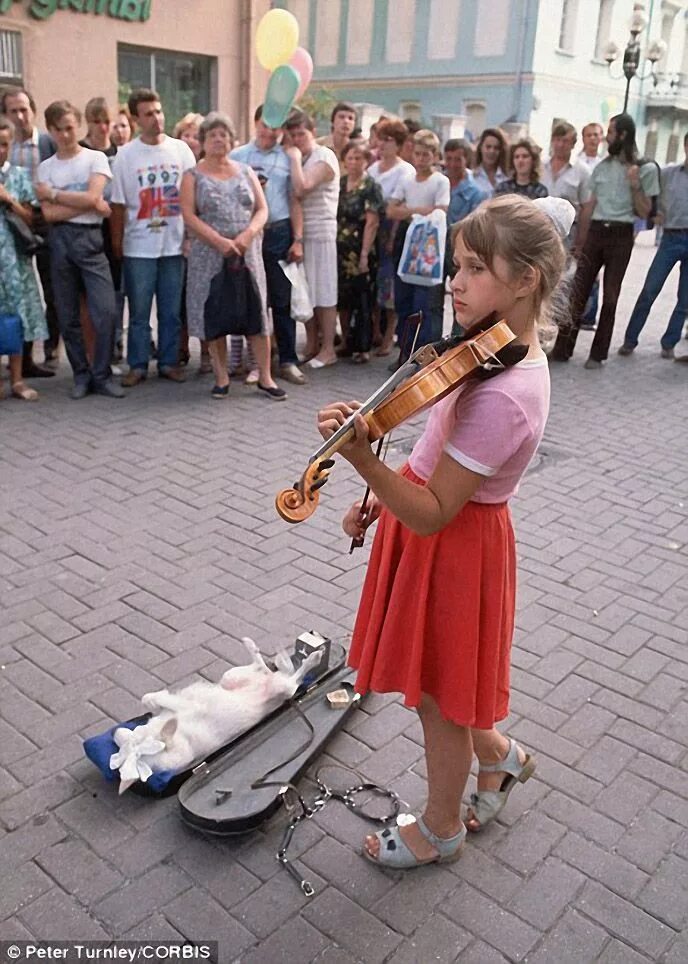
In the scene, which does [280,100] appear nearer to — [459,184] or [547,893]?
[459,184]

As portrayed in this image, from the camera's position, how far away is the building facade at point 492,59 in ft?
96.9

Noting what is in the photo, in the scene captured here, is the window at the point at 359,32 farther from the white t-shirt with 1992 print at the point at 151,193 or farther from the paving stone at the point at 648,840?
the paving stone at the point at 648,840

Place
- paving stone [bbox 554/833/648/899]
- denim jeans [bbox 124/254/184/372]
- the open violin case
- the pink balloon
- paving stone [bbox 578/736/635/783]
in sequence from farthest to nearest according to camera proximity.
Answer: the pink balloon → denim jeans [bbox 124/254/184/372] → paving stone [bbox 578/736/635/783] → the open violin case → paving stone [bbox 554/833/648/899]

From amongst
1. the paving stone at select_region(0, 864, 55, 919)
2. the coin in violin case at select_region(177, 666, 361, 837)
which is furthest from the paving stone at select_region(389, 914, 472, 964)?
the paving stone at select_region(0, 864, 55, 919)

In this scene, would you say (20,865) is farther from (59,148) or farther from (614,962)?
(59,148)

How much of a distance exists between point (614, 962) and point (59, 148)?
237 inches

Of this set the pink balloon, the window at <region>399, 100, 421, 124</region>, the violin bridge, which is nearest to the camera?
the violin bridge

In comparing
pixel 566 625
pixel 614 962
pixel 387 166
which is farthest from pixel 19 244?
pixel 614 962

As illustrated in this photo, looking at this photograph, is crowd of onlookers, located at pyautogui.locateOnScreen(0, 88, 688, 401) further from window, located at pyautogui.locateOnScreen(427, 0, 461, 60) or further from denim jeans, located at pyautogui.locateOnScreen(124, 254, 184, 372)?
window, located at pyautogui.locateOnScreen(427, 0, 461, 60)

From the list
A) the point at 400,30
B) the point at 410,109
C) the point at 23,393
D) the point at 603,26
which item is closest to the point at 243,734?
the point at 23,393

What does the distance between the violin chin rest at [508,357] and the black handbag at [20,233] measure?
5174 mm

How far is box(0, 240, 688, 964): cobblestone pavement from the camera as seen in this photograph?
2361 mm

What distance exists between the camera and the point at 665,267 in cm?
882

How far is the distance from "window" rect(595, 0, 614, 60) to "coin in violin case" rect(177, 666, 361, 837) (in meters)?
33.8
